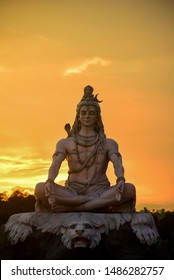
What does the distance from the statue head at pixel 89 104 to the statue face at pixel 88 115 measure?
2.4 inches

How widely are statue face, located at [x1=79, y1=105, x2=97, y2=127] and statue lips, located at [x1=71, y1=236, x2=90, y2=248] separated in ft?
7.72

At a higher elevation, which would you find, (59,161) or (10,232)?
(59,161)

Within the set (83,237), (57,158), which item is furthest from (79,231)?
(57,158)

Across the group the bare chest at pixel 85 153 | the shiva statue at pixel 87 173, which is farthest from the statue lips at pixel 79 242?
the bare chest at pixel 85 153

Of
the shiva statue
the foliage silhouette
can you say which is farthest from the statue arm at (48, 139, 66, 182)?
the foliage silhouette

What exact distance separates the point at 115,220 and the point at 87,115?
206 cm

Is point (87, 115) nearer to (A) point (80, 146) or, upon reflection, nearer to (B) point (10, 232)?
(A) point (80, 146)

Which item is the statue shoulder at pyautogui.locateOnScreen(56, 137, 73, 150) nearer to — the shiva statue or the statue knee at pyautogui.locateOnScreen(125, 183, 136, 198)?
the shiva statue

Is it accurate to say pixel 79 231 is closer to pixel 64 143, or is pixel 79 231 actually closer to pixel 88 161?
pixel 88 161

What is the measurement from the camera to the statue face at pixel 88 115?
48.1ft

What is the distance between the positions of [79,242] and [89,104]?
267 cm
